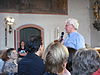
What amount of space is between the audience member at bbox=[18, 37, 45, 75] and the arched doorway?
29.9 feet

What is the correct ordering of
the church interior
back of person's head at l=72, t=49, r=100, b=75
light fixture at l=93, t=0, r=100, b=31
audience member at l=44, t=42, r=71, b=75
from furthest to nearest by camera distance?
light fixture at l=93, t=0, r=100, b=31, the church interior, audience member at l=44, t=42, r=71, b=75, back of person's head at l=72, t=49, r=100, b=75

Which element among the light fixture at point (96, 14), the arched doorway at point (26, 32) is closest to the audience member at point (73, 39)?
the arched doorway at point (26, 32)

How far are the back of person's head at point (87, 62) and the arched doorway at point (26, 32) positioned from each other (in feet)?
32.8

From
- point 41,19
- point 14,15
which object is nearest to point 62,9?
point 41,19

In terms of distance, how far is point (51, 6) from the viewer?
1307 centimetres

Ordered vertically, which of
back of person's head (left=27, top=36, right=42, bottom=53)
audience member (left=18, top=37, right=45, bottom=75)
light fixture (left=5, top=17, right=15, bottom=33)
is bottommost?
audience member (left=18, top=37, right=45, bottom=75)

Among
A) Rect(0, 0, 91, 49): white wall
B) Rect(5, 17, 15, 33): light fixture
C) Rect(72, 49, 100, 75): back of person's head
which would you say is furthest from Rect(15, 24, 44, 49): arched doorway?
Rect(72, 49, 100, 75): back of person's head

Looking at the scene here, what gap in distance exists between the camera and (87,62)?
7.20ft

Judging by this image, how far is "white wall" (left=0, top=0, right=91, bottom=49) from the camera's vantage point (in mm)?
12272

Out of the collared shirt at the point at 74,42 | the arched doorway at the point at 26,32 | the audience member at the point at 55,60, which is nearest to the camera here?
the audience member at the point at 55,60

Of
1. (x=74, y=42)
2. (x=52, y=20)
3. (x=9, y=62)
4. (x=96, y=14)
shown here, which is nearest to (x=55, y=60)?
(x=74, y=42)

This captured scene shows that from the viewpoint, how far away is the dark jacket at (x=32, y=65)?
3.02 m

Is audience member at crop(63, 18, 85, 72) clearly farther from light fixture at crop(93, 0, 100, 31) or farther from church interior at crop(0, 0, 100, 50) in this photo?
light fixture at crop(93, 0, 100, 31)

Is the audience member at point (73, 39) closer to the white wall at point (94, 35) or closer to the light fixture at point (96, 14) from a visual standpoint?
the light fixture at point (96, 14)
